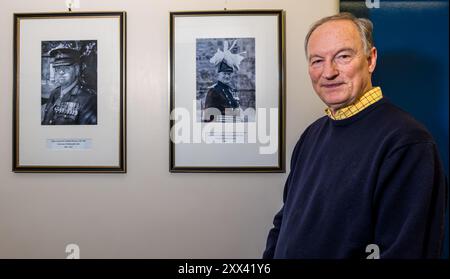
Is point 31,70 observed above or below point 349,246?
above

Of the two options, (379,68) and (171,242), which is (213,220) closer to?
(171,242)

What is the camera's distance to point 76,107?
2.86 ft

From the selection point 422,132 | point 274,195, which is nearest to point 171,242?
point 274,195

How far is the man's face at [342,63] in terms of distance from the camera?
1.86ft

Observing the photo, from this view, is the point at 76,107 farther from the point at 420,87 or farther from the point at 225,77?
the point at 420,87

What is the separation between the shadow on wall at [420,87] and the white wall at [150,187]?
198mm

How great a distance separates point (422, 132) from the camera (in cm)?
A: 48

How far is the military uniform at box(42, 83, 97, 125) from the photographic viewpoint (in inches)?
34.2

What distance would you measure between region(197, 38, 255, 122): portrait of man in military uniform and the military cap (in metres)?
0.34

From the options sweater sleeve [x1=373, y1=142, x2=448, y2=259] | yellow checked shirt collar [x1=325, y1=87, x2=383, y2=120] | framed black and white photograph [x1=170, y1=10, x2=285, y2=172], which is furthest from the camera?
framed black and white photograph [x1=170, y1=10, x2=285, y2=172]

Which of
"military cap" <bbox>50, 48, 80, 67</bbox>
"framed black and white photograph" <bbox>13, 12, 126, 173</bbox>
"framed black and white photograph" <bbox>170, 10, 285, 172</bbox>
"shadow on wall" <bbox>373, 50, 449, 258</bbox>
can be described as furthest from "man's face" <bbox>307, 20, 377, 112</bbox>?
"military cap" <bbox>50, 48, 80, 67</bbox>

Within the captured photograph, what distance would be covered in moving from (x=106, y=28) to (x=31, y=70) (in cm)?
25

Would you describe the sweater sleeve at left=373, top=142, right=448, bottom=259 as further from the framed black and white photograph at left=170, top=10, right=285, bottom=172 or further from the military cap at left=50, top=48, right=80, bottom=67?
the military cap at left=50, top=48, right=80, bottom=67

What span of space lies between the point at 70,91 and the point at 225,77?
43 centimetres
